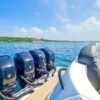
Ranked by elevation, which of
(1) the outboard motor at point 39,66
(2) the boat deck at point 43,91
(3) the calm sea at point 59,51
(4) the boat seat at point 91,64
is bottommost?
(3) the calm sea at point 59,51

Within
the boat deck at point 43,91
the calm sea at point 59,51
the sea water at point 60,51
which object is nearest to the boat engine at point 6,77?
the boat deck at point 43,91

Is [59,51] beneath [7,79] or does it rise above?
beneath

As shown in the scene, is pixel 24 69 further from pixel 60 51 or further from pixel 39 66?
pixel 60 51

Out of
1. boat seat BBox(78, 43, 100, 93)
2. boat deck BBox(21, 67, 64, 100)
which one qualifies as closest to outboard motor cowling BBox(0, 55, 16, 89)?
boat deck BBox(21, 67, 64, 100)

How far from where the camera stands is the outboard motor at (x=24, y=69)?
11.4ft

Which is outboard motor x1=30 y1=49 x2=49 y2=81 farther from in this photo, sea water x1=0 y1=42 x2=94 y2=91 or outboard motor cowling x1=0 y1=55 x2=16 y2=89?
outboard motor cowling x1=0 y1=55 x2=16 y2=89

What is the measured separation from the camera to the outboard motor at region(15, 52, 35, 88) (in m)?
3.48

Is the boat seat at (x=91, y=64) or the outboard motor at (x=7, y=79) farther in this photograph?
the outboard motor at (x=7, y=79)

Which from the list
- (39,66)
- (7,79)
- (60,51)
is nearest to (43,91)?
(39,66)

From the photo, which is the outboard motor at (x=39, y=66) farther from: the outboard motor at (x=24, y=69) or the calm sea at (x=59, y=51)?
the calm sea at (x=59, y=51)

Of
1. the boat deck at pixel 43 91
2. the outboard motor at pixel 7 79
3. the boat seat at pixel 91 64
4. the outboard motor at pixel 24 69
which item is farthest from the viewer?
the outboard motor at pixel 24 69

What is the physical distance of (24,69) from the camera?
3471 millimetres

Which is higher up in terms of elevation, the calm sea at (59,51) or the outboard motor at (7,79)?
the outboard motor at (7,79)

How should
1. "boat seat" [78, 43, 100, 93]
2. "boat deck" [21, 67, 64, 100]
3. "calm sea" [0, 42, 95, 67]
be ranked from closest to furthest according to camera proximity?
Answer: "boat seat" [78, 43, 100, 93], "boat deck" [21, 67, 64, 100], "calm sea" [0, 42, 95, 67]
